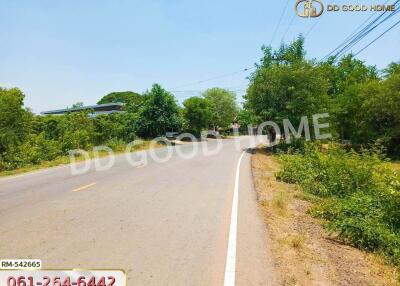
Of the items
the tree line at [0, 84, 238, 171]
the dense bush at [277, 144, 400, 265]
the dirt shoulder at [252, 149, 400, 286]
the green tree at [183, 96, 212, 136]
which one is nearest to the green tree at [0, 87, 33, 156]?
the tree line at [0, 84, 238, 171]

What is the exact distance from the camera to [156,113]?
42312 millimetres

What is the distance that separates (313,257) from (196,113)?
52040mm

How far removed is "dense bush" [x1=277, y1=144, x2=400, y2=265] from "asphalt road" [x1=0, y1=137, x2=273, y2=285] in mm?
2037

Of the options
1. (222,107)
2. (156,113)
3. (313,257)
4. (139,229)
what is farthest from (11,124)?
(222,107)

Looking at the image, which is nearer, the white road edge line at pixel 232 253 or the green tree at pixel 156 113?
the white road edge line at pixel 232 253

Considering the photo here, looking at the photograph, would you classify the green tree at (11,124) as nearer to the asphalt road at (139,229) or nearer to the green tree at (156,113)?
the asphalt road at (139,229)

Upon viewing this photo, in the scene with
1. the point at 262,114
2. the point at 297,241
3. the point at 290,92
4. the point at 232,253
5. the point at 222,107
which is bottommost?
the point at 297,241

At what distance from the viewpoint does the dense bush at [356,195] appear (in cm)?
746

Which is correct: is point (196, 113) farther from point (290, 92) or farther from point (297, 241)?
point (297, 241)

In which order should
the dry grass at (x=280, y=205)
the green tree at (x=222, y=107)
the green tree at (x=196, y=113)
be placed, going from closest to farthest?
1. the dry grass at (x=280, y=205)
2. the green tree at (x=196, y=113)
3. the green tree at (x=222, y=107)

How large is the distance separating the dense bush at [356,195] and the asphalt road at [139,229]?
2.04 m

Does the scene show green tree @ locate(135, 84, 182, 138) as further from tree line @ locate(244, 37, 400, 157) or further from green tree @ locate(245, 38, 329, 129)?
green tree @ locate(245, 38, 329, 129)

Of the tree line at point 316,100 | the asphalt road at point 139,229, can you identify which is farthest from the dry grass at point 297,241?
the tree line at point 316,100

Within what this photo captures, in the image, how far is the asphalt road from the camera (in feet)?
18.4
